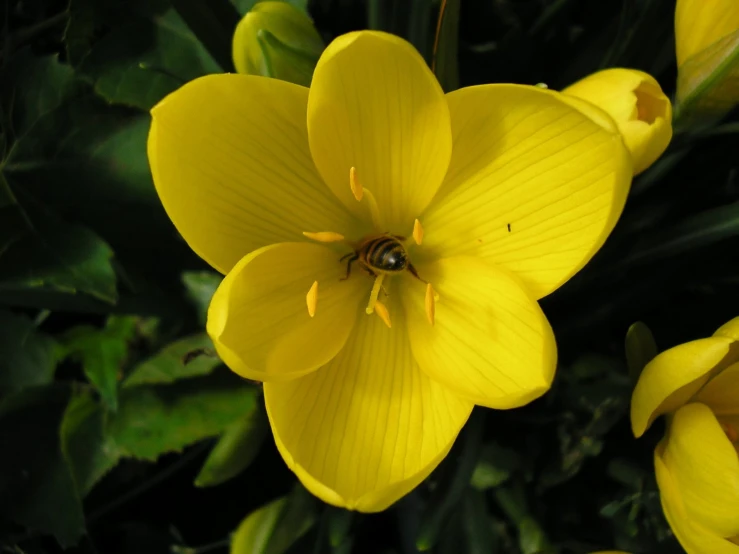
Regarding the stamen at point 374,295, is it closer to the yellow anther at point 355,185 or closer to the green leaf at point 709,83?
the yellow anther at point 355,185

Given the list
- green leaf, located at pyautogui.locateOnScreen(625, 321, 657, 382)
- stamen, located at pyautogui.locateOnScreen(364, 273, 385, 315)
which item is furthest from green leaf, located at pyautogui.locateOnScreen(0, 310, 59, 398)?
green leaf, located at pyautogui.locateOnScreen(625, 321, 657, 382)

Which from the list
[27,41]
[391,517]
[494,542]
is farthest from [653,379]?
[27,41]

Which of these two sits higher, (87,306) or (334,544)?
(87,306)

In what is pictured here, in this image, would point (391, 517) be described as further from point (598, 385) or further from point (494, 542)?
point (598, 385)

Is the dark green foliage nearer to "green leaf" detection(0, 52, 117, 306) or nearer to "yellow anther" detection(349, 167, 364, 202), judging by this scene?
"green leaf" detection(0, 52, 117, 306)

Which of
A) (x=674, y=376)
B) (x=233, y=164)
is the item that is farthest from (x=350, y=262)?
(x=674, y=376)

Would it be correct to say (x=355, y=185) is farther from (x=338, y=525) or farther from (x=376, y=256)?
(x=338, y=525)
